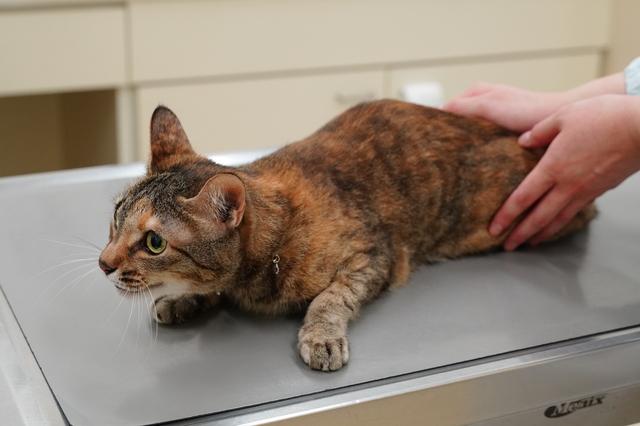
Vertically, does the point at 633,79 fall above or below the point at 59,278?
above

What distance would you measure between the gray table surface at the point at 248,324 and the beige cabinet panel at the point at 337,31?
0.95 metres

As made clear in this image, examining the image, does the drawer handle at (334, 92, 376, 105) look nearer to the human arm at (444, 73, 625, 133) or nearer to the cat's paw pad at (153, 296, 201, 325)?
the human arm at (444, 73, 625, 133)

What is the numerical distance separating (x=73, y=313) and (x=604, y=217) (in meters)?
0.81

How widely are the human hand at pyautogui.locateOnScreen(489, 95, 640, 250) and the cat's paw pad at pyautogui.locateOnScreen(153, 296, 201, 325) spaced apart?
472 mm

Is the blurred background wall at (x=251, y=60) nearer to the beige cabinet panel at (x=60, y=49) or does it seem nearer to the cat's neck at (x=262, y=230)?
the beige cabinet panel at (x=60, y=49)

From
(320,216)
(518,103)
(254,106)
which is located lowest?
(254,106)

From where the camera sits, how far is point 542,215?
1.23m

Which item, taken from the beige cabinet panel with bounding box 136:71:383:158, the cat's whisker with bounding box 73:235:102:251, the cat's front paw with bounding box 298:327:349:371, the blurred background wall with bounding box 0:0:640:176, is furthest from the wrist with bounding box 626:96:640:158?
the beige cabinet panel with bounding box 136:71:383:158

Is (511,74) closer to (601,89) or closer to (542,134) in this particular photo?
(601,89)

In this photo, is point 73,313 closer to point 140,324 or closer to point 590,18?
point 140,324

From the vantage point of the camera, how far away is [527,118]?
1.34 m

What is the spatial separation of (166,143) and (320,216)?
218mm

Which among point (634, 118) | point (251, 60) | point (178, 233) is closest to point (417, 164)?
point (634, 118)

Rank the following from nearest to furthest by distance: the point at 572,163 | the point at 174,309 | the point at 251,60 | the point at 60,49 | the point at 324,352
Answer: the point at 324,352
the point at 174,309
the point at 572,163
the point at 60,49
the point at 251,60
